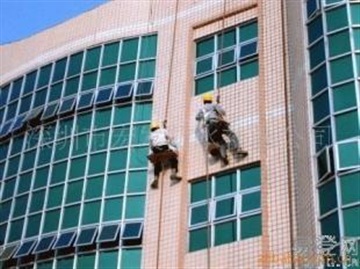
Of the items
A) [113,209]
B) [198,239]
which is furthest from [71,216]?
[198,239]

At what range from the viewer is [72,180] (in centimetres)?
1197

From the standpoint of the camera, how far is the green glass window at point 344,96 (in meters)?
10.0

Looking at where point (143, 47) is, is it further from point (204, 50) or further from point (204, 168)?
point (204, 168)

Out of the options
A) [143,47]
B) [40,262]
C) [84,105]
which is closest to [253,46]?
[143,47]

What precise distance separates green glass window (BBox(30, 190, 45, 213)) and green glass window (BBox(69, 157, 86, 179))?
57 cm

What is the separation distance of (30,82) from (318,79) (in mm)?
5682

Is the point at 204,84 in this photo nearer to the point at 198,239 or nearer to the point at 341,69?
the point at 341,69

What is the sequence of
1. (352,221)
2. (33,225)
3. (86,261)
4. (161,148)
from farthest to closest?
(33,225) < (161,148) < (86,261) < (352,221)

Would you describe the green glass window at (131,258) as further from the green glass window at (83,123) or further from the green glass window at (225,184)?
the green glass window at (83,123)

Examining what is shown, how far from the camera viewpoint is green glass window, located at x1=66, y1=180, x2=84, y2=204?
1175 centimetres

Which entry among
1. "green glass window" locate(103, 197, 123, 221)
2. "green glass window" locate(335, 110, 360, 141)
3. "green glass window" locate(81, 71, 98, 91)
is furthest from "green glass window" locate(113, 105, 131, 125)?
"green glass window" locate(335, 110, 360, 141)

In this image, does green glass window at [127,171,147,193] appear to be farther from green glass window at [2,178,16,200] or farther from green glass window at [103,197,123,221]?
green glass window at [2,178,16,200]

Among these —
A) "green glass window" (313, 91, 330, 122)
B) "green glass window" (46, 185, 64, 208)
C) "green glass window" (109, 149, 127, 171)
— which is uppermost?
"green glass window" (313, 91, 330, 122)

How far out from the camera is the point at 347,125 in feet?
32.5
